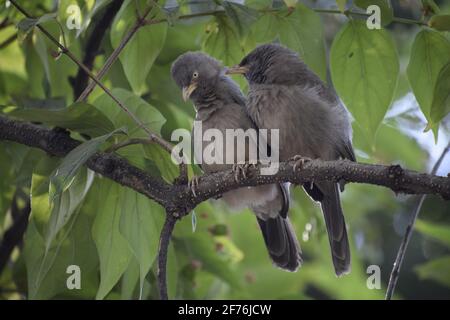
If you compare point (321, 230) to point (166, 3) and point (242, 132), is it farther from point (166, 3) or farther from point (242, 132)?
point (166, 3)

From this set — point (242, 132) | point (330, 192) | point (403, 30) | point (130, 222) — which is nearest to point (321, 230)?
point (330, 192)

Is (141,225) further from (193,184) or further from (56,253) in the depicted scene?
(56,253)

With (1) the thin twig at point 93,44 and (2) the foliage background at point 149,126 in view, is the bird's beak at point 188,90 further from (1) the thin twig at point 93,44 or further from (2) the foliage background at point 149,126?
(1) the thin twig at point 93,44

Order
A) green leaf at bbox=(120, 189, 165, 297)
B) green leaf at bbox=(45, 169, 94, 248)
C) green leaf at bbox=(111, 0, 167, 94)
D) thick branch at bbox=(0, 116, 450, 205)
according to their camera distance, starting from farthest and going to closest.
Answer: green leaf at bbox=(111, 0, 167, 94) → green leaf at bbox=(120, 189, 165, 297) → green leaf at bbox=(45, 169, 94, 248) → thick branch at bbox=(0, 116, 450, 205)

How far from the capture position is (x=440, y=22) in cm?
278

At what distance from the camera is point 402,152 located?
4832 mm

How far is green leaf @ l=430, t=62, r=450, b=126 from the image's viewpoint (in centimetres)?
268

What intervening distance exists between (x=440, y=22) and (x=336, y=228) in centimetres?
125

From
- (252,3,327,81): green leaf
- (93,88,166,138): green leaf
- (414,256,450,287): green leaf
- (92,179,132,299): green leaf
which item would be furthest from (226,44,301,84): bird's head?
(414,256,450,287): green leaf

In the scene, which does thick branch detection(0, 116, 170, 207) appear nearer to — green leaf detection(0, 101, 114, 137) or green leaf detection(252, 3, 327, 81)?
green leaf detection(0, 101, 114, 137)

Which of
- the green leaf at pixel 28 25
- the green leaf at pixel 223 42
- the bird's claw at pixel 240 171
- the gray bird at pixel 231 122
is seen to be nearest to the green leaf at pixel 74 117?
the green leaf at pixel 28 25

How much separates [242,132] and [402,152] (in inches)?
61.5

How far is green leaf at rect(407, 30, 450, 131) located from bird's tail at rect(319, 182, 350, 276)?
0.90 metres

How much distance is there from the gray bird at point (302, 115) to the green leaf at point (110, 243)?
0.85m
